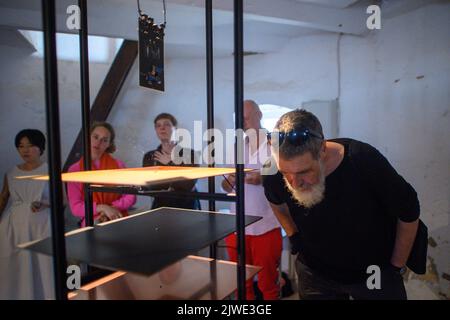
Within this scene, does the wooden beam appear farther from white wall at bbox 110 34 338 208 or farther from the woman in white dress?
the woman in white dress

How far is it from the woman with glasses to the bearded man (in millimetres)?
955

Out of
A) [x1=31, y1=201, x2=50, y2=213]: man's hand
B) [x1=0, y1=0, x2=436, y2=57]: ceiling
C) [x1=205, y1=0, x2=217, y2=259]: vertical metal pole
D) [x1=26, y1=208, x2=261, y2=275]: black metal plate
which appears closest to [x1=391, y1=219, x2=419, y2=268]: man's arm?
[x1=26, y1=208, x2=261, y2=275]: black metal plate

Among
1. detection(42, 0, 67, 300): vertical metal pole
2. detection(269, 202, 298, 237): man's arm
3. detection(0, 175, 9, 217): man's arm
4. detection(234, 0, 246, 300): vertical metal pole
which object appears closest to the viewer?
detection(42, 0, 67, 300): vertical metal pole

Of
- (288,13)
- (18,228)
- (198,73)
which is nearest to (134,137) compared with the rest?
(198,73)

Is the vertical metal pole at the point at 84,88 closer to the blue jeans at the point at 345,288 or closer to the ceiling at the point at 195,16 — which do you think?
the blue jeans at the point at 345,288

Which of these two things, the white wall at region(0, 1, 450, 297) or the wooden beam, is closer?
the white wall at region(0, 1, 450, 297)

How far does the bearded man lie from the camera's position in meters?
0.99

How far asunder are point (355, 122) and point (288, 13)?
1.01 metres

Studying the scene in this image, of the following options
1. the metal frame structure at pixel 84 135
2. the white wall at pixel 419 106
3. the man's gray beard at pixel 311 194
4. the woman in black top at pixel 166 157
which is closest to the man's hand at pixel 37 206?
the woman in black top at pixel 166 157

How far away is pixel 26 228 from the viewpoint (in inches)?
73.2

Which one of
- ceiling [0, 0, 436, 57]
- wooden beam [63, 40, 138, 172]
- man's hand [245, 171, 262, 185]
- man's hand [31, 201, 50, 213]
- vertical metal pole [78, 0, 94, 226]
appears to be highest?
ceiling [0, 0, 436, 57]

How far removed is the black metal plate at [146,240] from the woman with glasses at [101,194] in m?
0.64

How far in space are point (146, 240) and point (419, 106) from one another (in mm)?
2006

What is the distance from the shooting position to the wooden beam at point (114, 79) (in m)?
2.58
